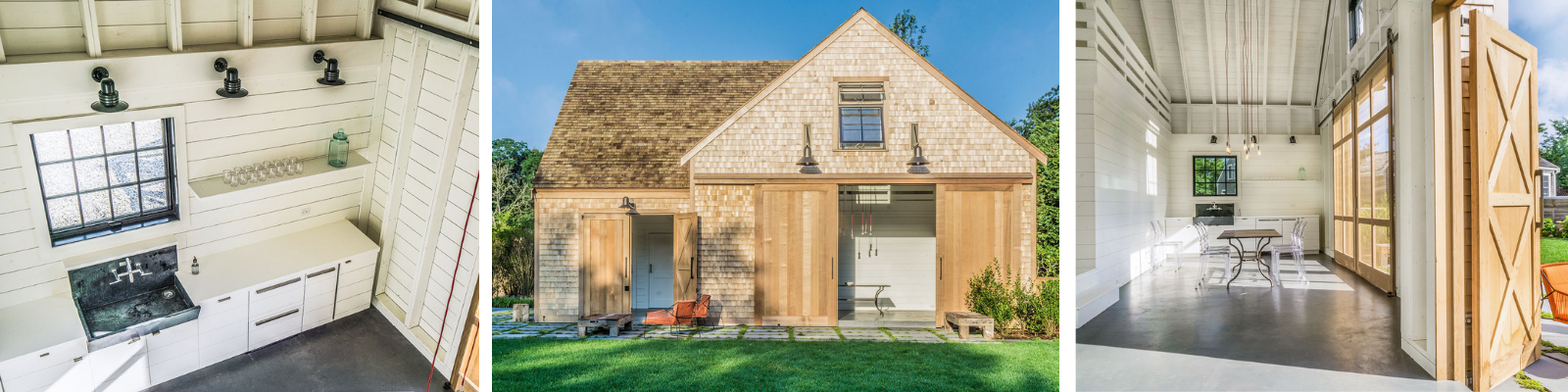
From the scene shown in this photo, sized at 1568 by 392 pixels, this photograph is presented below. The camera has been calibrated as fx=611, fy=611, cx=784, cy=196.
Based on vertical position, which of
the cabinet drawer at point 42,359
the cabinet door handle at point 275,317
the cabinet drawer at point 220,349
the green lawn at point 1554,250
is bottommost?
the cabinet drawer at point 220,349

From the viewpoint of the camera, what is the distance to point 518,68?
4379 millimetres

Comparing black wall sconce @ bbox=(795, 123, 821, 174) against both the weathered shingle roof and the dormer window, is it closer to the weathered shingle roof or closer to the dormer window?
the dormer window

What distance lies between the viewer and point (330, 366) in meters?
3.84

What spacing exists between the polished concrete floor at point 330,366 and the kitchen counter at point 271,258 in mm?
472

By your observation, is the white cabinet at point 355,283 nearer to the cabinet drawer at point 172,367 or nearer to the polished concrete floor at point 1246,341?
the cabinet drawer at point 172,367

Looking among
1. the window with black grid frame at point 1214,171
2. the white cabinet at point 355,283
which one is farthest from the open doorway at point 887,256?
the window with black grid frame at point 1214,171

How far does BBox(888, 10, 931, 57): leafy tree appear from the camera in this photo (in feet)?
13.8

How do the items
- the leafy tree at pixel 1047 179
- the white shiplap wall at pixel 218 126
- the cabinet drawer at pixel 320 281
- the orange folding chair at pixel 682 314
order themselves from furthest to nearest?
the orange folding chair at pixel 682 314 → the leafy tree at pixel 1047 179 → the cabinet drawer at pixel 320 281 → the white shiplap wall at pixel 218 126

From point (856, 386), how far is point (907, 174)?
4.88 feet

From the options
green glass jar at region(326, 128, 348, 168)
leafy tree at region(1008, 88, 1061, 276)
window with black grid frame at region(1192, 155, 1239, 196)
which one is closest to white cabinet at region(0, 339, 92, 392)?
green glass jar at region(326, 128, 348, 168)

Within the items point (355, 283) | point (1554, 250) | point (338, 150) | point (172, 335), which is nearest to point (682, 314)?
point (355, 283)

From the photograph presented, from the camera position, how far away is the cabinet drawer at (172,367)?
3461 mm

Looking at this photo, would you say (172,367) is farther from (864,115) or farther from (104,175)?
(864,115)

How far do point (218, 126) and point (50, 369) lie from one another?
4.79 feet
